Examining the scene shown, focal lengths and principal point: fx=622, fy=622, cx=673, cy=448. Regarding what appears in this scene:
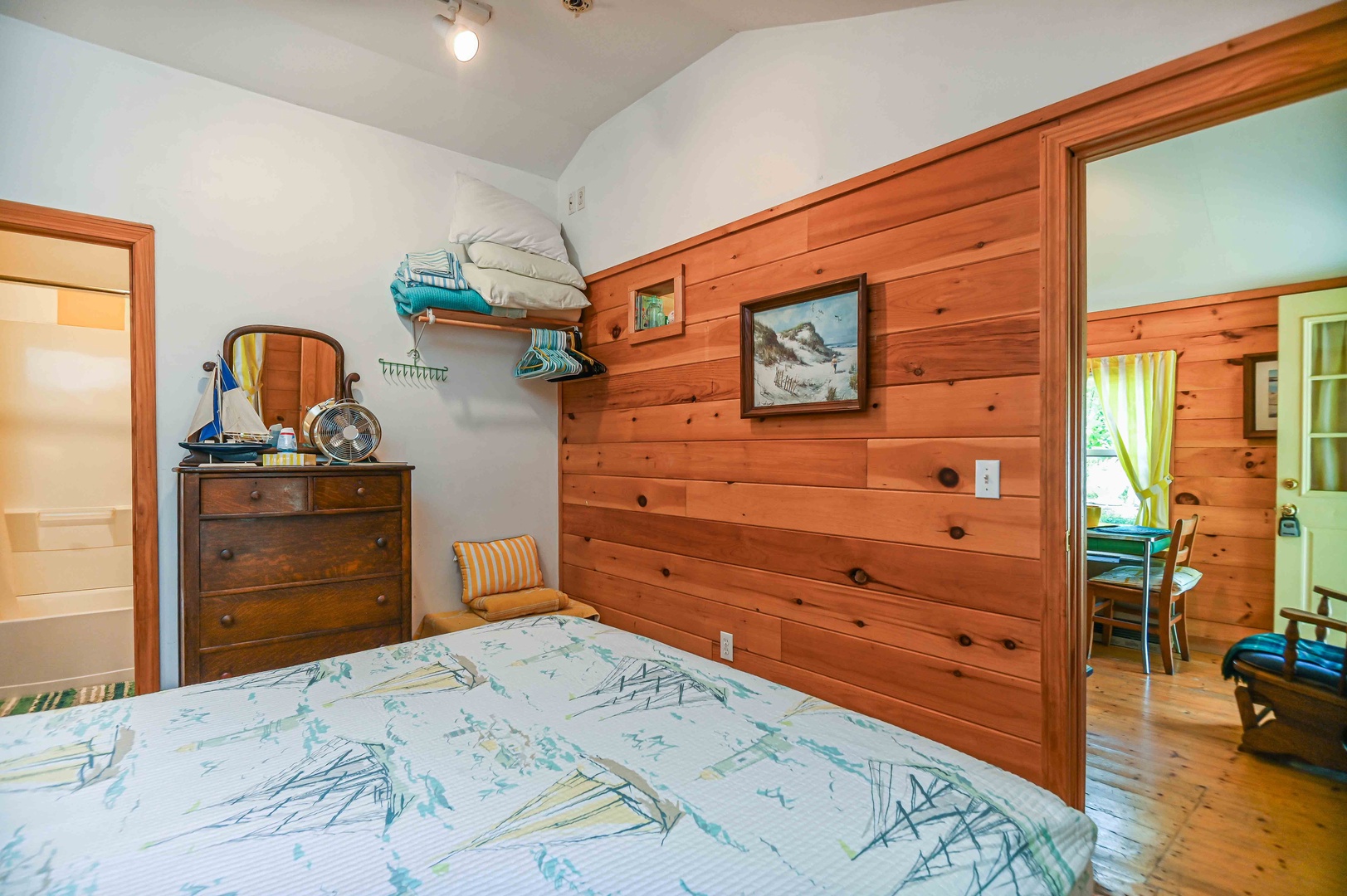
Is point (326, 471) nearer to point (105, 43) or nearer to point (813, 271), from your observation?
point (105, 43)

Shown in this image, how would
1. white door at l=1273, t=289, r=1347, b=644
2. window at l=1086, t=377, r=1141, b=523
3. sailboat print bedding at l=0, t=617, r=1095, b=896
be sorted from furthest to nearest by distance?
window at l=1086, t=377, r=1141, b=523, white door at l=1273, t=289, r=1347, b=644, sailboat print bedding at l=0, t=617, r=1095, b=896

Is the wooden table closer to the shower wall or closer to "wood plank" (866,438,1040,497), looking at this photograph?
"wood plank" (866,438,1040,497)

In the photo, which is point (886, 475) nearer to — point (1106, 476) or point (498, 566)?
point (498, 566)

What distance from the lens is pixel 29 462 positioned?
3.61 metres

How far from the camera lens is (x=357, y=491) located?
2.51m

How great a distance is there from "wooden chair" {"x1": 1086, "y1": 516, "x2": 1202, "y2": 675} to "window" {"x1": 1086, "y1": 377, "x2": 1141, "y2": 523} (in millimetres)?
484

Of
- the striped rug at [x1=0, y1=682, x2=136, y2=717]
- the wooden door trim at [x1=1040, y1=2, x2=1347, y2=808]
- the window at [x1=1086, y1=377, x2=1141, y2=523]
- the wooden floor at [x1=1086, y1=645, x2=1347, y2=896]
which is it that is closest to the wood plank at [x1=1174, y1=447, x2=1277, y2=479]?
the window at [x1=1086, y1=377, x2=1141, y2=523]

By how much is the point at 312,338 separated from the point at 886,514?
2.58 m

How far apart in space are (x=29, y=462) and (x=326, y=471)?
2655 millimetres

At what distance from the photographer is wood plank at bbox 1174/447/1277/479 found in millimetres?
3830

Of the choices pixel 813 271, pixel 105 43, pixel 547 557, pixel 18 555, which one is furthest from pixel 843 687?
pixel 18 555

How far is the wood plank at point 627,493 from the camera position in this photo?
2.89 meters

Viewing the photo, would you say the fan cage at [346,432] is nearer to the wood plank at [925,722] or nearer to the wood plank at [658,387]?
the wood plank at [658,387]

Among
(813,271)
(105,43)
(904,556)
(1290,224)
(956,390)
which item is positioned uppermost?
(105,43)
